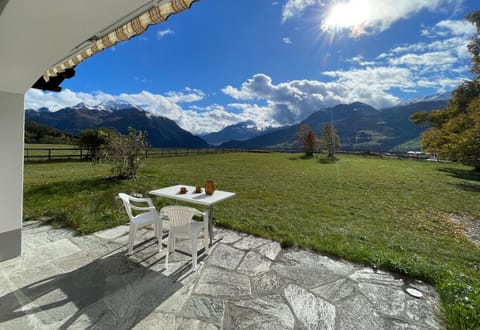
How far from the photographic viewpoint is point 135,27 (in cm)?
150

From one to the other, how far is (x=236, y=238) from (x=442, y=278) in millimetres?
2354

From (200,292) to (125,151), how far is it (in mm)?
6322

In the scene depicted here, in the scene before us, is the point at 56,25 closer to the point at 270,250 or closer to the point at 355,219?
the point at 270,250

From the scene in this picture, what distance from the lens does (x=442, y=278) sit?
6.66 ft

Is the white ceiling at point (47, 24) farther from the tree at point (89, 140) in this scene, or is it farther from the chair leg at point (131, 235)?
the tree at point (89, 140)

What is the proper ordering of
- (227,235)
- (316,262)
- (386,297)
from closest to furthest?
(386,297) → (316,262) → (227,235)

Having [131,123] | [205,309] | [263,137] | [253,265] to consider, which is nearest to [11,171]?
[205,309]

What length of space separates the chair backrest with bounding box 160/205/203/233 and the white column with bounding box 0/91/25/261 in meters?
1.82

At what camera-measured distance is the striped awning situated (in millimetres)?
1267

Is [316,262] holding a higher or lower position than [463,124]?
lower

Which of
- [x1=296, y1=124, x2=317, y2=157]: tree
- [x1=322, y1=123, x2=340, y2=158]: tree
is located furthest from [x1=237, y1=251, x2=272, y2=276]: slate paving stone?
[x1=296, y1=124, x2=317, y2=157]: tree

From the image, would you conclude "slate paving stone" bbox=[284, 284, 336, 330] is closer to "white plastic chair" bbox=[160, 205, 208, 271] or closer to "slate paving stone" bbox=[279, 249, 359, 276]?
"slate paving stone" bbox=[279, 249, 359, 276]

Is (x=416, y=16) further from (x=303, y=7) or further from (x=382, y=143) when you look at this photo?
(x=382, y=143)

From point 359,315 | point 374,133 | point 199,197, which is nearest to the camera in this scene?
point 359,315
